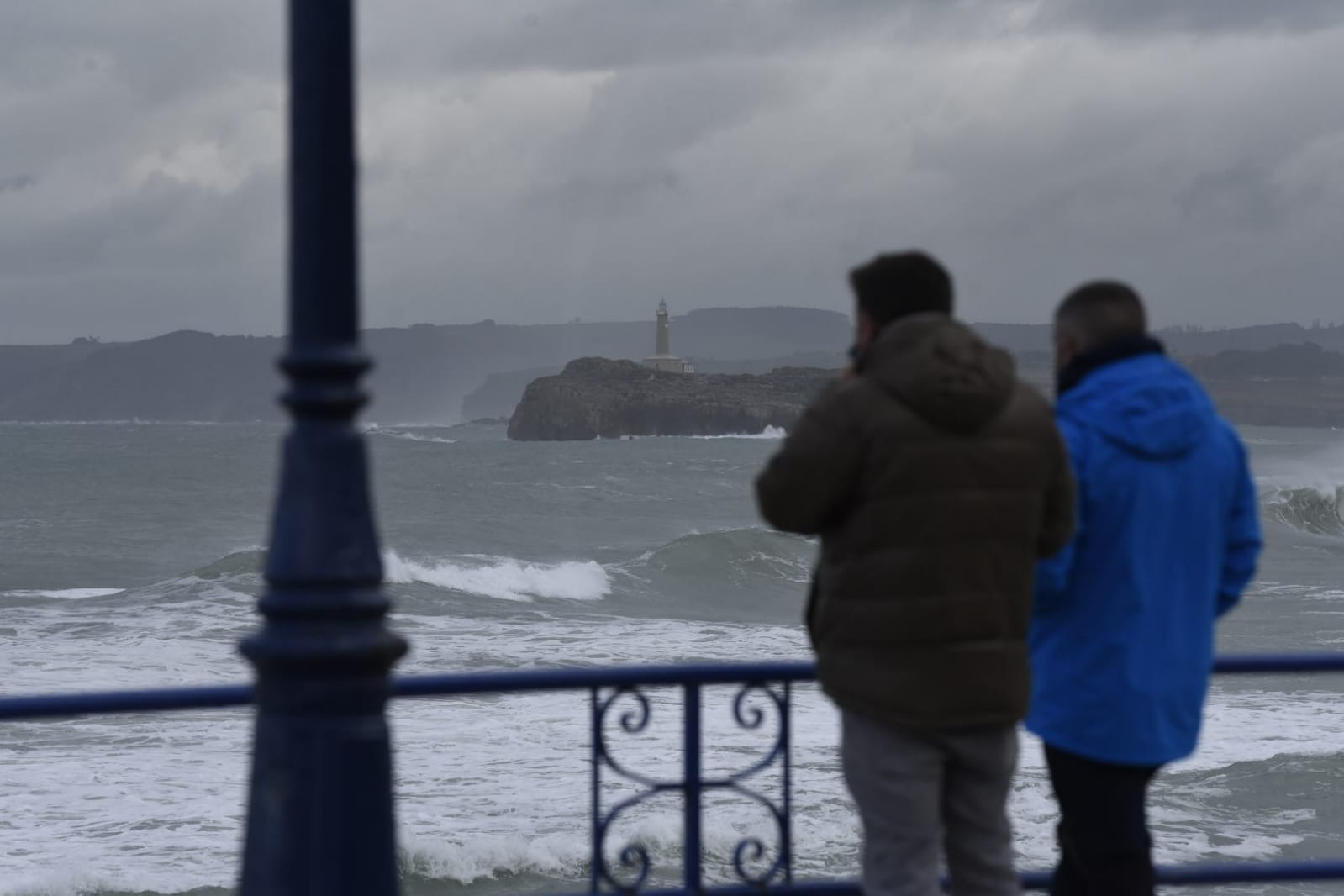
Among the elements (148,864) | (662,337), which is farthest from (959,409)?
(662,337)

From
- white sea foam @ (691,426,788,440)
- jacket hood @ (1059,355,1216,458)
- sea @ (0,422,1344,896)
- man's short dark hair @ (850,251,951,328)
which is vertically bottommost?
sea @ (0,422,1344,896)

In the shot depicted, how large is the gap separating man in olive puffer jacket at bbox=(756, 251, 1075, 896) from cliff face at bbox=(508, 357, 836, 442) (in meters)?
127

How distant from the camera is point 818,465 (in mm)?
2504

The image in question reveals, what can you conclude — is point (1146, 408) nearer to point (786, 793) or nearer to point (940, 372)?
point (940, 372)

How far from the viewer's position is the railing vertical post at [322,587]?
2.46 m

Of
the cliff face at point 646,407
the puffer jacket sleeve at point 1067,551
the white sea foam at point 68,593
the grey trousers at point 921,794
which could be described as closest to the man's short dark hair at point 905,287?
the puffer jacket sleeve at point 1067,551

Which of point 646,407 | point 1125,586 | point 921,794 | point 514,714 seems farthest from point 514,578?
point 646,407

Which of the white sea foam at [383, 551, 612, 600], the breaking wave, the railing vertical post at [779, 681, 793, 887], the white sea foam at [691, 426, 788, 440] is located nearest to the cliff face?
the white sea foam at [691, 426, 788, 440]

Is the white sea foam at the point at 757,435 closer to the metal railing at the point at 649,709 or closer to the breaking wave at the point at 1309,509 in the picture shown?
the breaking wave at the point at 1309,509

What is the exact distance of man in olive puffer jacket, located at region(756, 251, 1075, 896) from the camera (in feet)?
8.27

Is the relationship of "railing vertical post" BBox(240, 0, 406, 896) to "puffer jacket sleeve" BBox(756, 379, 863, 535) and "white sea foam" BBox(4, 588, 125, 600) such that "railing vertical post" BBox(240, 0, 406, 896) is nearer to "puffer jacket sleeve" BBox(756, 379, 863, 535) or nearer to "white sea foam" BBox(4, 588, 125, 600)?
"puffer jacket sleeve" BBox(756, 379, 863, 535)

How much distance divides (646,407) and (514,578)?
102349 mm

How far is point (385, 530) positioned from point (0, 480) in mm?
34306

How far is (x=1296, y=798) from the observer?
9.29 m
